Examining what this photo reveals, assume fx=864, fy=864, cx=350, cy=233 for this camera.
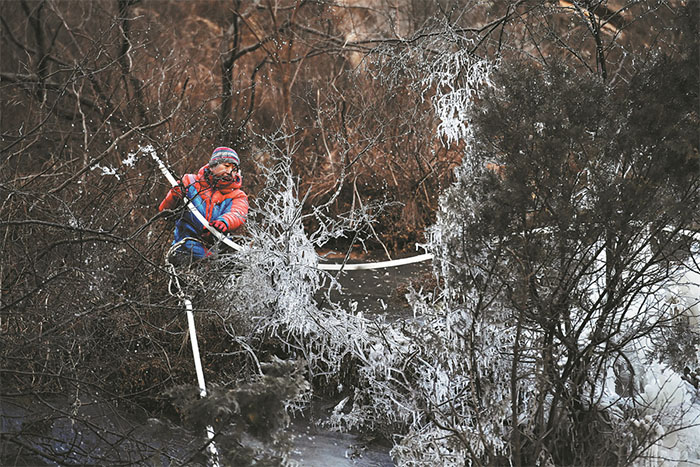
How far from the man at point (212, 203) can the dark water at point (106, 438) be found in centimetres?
121

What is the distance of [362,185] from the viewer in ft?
37.7

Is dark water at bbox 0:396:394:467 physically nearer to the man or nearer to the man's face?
the man

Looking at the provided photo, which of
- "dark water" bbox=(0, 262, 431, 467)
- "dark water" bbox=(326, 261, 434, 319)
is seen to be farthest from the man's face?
"dark water" bbox=(326, 261, 434, 319)

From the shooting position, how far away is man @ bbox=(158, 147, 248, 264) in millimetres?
6488

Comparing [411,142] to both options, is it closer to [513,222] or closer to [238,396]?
[513,222]

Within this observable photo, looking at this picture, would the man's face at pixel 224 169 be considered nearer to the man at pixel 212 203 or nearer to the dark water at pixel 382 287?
the man at pixel 212 203

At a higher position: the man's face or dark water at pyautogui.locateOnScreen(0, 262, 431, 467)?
the man's face

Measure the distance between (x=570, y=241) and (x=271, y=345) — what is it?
9.45ft

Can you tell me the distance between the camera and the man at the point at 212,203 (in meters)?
6.49

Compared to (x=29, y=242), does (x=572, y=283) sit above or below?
below

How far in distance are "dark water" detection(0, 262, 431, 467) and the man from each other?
1.21m

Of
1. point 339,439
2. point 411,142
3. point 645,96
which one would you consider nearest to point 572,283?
point 645,96

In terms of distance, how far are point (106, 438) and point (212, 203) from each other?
2539 millimetres

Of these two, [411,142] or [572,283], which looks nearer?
[572,283]
